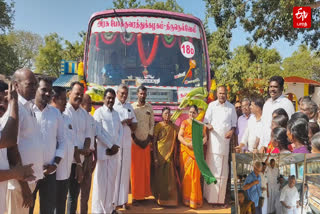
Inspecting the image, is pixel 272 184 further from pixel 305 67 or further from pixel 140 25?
pixel 305 67

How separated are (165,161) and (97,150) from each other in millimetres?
1243

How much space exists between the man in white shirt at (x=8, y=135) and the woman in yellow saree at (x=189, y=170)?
117 inches

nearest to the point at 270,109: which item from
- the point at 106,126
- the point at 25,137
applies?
the point at 106,126

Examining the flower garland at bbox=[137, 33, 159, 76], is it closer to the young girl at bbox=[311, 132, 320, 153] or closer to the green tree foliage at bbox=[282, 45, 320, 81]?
the young girl at bbox=[311, 132, 320, 153]

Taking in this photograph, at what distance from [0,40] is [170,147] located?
1977 centimetres

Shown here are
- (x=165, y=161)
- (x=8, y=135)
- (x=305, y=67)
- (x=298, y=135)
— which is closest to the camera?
(x=8, y=135)

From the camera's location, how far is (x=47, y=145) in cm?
282

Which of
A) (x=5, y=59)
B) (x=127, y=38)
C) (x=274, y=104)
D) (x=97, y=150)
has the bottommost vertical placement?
(x=97, y=150)

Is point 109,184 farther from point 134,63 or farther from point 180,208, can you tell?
point 134,63

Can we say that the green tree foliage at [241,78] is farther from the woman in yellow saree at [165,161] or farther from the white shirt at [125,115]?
the white shirt at [125,115]

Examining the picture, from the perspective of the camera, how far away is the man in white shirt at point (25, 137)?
2.31 meters

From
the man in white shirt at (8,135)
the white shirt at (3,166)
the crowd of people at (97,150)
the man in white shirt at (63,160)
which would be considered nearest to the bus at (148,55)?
the crowd of people at (97,150)

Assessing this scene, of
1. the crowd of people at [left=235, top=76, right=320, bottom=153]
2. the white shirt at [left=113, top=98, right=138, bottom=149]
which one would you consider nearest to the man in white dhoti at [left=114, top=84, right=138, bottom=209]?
the white shirt at [left=113, top=98, right=138, bottom=149]

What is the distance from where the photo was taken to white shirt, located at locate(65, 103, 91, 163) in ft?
11.4
